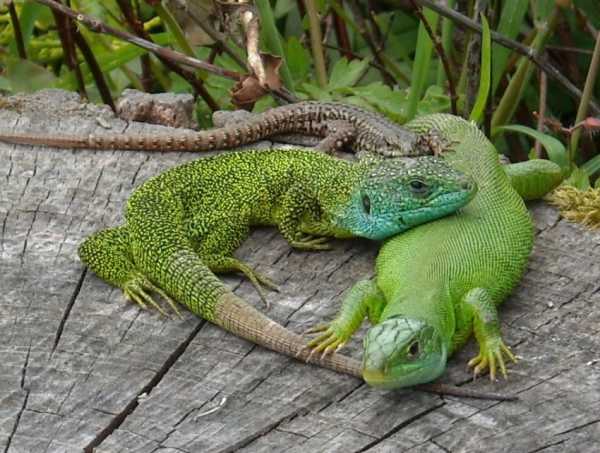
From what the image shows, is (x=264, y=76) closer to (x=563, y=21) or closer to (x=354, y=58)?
(x=354, y=58)

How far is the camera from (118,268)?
14.9 ft

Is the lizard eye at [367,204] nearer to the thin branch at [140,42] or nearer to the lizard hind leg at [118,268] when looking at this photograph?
the lizard hind leg at [118,268]

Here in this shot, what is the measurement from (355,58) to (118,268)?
2.94 metres

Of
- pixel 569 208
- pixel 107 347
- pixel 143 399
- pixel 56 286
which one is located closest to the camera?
pixel 143 399

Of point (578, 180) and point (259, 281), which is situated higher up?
point (259, 281)

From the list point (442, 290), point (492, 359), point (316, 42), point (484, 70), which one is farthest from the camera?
point (316, 42)

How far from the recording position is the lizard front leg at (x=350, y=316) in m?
3.92

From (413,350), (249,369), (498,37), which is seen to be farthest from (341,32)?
(413,350)

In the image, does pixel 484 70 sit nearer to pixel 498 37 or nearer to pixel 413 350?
pixel 498 37

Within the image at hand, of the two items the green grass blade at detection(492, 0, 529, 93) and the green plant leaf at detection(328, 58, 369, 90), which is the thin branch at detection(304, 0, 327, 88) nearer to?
the green plant leaf at detection(328, 58, 369, 90)

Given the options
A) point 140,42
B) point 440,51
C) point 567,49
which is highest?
point 140,42

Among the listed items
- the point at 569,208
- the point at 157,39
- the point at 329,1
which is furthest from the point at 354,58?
the point at 569,208

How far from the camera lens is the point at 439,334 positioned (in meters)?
3.80

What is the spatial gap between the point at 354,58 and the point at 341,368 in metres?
3.55
